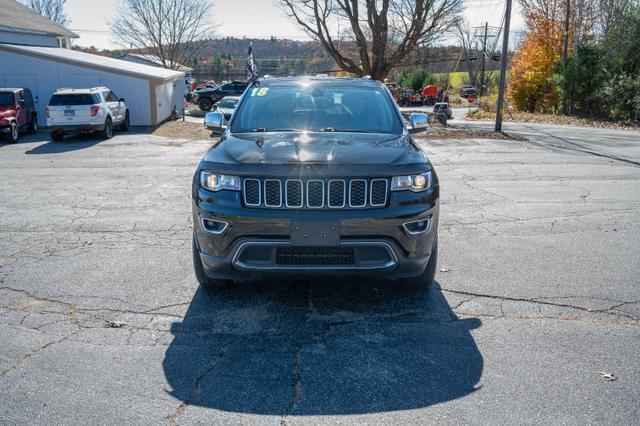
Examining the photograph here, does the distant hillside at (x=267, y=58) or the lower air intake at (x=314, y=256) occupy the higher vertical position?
the distant hillside at (x=267, y=58)

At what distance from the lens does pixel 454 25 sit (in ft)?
95.9

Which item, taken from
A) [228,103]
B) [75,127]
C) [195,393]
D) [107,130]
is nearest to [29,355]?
[195,393]

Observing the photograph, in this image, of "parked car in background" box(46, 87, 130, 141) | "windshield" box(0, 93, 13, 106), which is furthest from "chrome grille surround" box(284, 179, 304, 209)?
"windshield" box(0, 93, 13, 106)

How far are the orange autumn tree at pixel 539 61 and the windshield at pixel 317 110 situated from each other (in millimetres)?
30378

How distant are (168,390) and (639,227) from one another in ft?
21.0

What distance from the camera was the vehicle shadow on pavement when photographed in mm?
3396

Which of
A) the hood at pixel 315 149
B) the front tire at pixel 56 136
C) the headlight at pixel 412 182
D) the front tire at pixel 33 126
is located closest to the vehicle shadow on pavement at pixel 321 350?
the headlight at pixel 412 182

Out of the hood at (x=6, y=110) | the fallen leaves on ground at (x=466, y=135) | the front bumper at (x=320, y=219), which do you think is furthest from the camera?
the fallen leaves on ground at (x=466, y=135)

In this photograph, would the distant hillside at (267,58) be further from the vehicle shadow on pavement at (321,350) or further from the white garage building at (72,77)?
the vehicle shadow on pavement at (321,350)

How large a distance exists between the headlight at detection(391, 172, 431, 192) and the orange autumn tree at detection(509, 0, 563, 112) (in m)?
31.7

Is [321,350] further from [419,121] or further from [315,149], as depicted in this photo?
[419,121]

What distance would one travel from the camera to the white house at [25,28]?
28.4 metres

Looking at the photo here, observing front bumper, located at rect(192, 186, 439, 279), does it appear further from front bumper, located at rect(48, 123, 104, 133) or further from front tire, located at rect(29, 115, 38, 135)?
front tire, located at rect(29, 115, 38, 135)

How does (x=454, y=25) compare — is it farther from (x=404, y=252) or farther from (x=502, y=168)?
(x=404, y=252)
